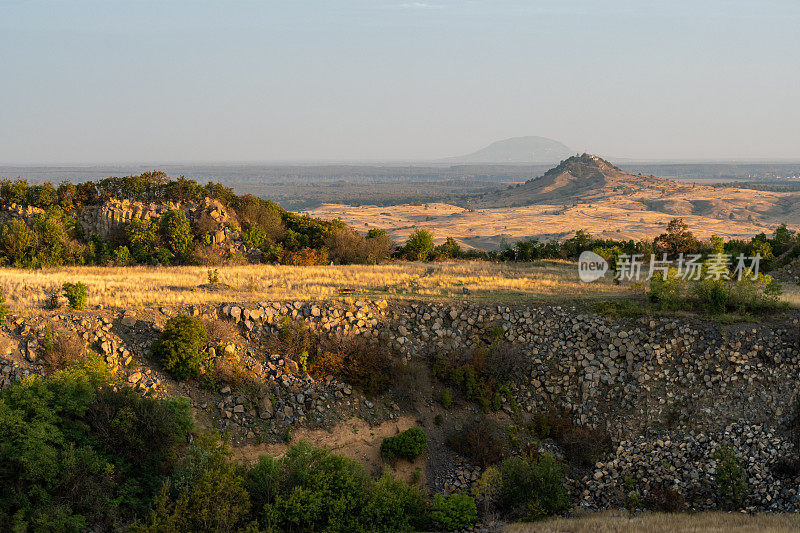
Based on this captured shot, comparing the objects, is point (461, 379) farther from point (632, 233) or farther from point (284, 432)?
point (632, 233)

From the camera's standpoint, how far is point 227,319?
19688 mm

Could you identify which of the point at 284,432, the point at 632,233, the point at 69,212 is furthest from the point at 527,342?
the point at 632,233

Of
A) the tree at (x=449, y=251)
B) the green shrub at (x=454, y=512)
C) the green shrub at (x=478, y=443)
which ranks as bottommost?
the green shrub at (x=454, y=512)

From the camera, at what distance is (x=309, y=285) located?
25891mm

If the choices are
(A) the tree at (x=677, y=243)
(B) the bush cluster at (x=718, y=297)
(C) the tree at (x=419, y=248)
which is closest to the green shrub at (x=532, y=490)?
(B) the bush cluster at (x=718, y=297)

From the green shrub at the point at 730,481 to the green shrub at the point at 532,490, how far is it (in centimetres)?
396

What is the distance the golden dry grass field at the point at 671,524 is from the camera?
533 inches

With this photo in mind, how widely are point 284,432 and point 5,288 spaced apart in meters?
13.7

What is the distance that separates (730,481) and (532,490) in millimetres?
5191

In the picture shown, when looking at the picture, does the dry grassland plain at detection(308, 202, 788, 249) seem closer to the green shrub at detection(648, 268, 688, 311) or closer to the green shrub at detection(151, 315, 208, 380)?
the green shrub at detection(648, 268, 688, 311)

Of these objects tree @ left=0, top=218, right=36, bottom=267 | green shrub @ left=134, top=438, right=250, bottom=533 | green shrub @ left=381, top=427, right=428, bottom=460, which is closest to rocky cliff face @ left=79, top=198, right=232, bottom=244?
tree @ left=0, top=218, right=36, bottom=267

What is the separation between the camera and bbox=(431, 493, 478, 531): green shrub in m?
14.7

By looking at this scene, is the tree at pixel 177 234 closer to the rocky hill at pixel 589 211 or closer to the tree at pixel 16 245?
the tree at pixel 16 245

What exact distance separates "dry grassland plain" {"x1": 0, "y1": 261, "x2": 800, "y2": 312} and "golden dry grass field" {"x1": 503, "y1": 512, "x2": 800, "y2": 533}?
29.3ft
